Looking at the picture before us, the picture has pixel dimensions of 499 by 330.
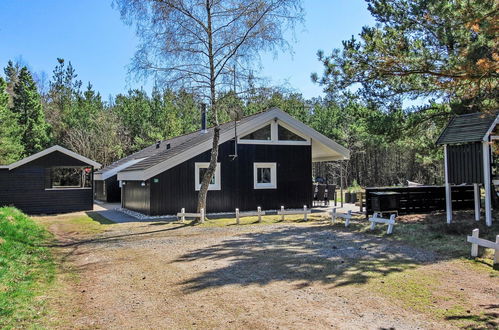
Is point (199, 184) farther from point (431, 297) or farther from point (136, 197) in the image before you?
point (431, 297)

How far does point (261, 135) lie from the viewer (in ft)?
58.9

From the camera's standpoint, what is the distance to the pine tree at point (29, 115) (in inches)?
1414

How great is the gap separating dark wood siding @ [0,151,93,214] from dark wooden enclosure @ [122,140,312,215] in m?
2.99

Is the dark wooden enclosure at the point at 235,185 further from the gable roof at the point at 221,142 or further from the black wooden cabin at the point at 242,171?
the gable roof at the point at 221,142

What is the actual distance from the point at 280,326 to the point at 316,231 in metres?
7.25

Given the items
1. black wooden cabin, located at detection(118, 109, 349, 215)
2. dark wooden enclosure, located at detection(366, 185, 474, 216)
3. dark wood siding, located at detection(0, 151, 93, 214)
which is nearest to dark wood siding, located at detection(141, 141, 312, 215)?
black wooden cabin, located at detection(118, 109, 349, 215)

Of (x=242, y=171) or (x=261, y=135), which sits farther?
(x=261, y=135)

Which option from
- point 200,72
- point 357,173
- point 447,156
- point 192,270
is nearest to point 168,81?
point 200,72

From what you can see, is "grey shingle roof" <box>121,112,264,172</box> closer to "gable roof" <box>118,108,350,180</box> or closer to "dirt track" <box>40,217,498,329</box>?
"gable roof" <box>118,108,350,180</box>

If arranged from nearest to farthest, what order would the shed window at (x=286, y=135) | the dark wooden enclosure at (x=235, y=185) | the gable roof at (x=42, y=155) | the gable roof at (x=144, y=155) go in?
the dark wooden enclosure at (x=235, y=185)
the shed window at (x=286, y=135)
the gable roof at (x=42, y=155)
the gable roof at (x=144, y=155)

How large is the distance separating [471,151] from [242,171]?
30.0 ft

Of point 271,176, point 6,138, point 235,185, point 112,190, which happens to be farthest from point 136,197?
point 6,138

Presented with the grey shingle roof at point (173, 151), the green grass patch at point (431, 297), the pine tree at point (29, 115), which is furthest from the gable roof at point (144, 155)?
the green grass patch at point (431, 297)

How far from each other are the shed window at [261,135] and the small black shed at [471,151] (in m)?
7.91
